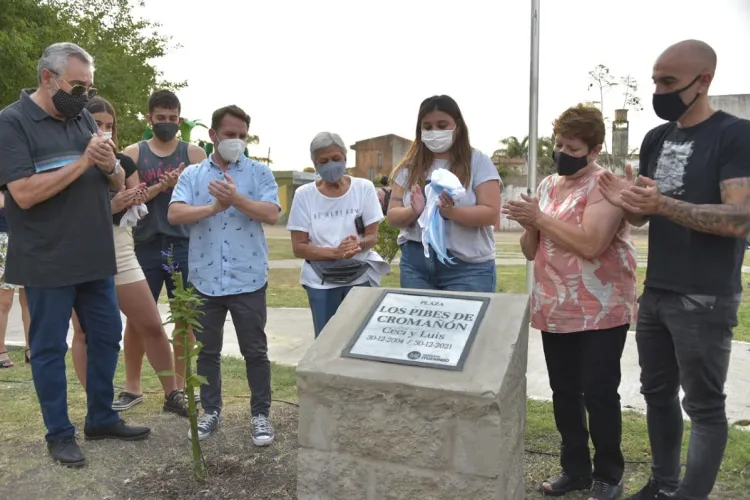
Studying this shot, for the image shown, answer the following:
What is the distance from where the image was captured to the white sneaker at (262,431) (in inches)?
145

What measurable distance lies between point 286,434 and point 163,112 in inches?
81.0

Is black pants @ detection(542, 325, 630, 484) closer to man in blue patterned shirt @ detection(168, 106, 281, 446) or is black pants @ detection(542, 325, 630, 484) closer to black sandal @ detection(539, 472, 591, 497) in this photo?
black sandal @ detection(539, 472, 591, 497)

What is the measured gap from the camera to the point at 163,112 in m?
4.14

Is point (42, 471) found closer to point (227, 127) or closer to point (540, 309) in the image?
point (227, 127)

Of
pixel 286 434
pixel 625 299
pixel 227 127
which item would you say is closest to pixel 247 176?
pixel 227 127

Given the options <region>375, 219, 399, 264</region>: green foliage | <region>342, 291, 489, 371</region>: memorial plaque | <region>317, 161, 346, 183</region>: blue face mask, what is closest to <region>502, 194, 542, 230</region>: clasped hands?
<region>342, 291, 489, 371</region>: memorial plaque

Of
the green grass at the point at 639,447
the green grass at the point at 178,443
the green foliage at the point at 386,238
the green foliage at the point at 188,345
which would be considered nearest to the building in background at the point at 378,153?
the green foliage at the point at 386,238

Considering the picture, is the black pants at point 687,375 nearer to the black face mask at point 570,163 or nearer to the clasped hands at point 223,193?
the black face mask at point 570,163

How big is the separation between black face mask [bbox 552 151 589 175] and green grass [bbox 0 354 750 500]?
58.5 inches

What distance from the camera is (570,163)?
291cm

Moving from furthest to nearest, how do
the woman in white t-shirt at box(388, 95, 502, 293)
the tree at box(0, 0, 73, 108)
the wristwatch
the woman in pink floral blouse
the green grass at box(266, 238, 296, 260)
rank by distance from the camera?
the green grass at box(266, 238, 296, 260), the tree at box(0, 0, 73, 108), the wristwatch, the woman in white t-shirt at box(388, 95, 502, 293), the woman in pink floral blouse

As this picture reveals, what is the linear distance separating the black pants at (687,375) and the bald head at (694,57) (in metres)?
0.87

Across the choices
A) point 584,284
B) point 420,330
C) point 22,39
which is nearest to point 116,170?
point 420,330

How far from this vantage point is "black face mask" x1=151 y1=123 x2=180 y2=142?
163 inches
